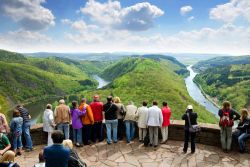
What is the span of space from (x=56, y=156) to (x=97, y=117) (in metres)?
4.92

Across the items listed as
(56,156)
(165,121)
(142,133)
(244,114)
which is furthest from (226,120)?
(56,156)

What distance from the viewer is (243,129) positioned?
29.7ft

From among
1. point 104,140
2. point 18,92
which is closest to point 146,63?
point 18,92

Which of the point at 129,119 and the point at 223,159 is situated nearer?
the point at 223,159

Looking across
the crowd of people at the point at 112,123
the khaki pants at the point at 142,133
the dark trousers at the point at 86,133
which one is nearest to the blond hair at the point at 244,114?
the crowd of people at the point at 112,123

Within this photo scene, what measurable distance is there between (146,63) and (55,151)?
19441 centimetres

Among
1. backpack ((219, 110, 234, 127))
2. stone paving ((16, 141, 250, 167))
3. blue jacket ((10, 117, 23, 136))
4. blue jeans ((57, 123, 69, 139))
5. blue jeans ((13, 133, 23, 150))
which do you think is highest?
backpack ((219, 110, 234, 127))

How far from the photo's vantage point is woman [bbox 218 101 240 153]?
9.10m

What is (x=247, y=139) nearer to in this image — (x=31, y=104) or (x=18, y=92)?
(x=31, y=104)

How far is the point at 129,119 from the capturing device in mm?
10328

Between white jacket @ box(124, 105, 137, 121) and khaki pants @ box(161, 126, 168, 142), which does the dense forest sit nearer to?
khaki pants @ box(161, 126, 168, 142)

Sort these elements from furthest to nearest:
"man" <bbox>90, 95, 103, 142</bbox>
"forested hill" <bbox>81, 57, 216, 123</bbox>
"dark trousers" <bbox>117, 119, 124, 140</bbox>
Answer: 1. "forested hill" <bbox>81, 57, 216, 123</bbox>
2. "dark trousers" <bbox>117, 119, 124, 140</bbox>
3. "man" <bbox>90, 95, 103, 142</bbox>

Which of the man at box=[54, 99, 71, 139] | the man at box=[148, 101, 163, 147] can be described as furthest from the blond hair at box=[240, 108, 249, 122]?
the man at box=[54, 99, 71, 139]

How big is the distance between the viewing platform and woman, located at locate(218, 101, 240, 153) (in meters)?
0.29
